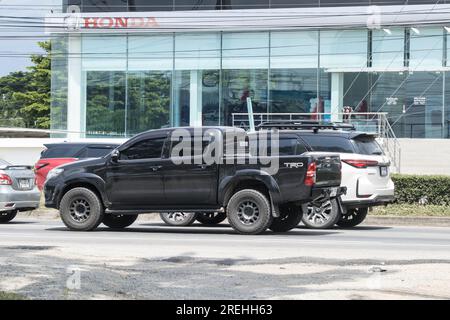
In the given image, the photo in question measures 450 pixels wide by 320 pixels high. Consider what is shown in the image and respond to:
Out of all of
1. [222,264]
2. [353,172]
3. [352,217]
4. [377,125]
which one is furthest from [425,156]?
[222,264]

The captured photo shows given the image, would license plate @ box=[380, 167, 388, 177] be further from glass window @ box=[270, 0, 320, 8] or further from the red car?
glass window @ box=[270, 0, 320, 8]

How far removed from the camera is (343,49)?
35.6 metres

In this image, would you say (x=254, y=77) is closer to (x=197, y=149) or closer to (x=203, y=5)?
(x=203, y=5)

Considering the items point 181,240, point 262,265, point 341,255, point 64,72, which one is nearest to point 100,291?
point 262,265

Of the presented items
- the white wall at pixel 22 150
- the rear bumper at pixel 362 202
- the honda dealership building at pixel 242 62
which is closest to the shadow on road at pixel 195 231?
the rear bumper at pixel 362 202

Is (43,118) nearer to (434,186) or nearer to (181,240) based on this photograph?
(434,186)

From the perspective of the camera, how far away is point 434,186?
2158 cm

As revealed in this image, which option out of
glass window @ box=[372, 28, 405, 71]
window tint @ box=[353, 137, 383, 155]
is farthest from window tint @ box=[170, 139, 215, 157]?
glass window @ box=[372, 28, 405, 71]

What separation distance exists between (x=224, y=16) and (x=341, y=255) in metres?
25.0

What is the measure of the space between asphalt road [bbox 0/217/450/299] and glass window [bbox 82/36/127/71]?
21.5 m

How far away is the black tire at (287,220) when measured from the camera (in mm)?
16703

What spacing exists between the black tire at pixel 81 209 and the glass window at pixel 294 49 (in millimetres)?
20500

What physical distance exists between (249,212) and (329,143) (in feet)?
9.24

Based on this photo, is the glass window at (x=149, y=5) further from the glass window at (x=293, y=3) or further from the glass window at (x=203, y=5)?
the glass window at (x=293, y=3)
